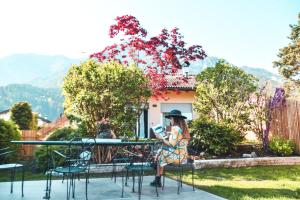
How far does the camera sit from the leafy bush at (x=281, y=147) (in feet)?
36.0

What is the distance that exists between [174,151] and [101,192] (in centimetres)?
173

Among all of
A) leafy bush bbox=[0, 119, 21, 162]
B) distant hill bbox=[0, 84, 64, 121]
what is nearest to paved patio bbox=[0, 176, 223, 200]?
leafy bush bbox=[0, 119, 21, 162]

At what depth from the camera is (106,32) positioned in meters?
11.6

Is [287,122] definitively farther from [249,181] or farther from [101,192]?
[101,192]

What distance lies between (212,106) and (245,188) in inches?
202

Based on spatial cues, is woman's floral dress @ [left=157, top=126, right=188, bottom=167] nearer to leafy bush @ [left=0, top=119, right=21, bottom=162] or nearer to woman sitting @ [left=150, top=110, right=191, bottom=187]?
woman sitting @ [left=150, top=110, right=191, bottom=187]

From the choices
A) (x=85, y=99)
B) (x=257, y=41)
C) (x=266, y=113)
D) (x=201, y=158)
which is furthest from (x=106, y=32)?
(x=257, y=41)

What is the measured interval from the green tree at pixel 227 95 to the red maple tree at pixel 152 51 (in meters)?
1.04

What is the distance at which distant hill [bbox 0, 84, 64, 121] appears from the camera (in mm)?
95812

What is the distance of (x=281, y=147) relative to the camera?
11.0m

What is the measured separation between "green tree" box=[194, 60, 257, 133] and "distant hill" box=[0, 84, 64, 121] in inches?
3455

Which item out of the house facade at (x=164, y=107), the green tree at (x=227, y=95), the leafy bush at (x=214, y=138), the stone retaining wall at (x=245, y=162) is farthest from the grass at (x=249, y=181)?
the house facade at (x=164, y=107)

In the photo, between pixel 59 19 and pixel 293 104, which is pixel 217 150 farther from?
pixel 59 19

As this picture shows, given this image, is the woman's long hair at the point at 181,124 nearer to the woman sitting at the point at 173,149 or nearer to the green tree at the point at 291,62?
the woman sitting at the point at 173,149
